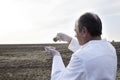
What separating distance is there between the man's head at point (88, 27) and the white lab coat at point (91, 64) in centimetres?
5

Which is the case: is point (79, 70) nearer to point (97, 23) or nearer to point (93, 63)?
point (93, 63)

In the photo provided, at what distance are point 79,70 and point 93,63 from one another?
0.14 metres

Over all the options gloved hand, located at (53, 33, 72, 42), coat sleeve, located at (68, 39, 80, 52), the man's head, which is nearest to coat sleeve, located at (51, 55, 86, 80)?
the man's head

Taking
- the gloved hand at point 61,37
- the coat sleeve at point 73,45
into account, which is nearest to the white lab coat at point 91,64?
the gloved hand at point 61,37

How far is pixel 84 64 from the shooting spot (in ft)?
11.1

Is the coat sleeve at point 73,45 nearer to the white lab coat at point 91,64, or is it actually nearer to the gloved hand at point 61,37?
the gloved hand at point 61,37

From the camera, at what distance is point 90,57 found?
3.41 metres

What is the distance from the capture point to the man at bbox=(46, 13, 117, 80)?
11.2 ft

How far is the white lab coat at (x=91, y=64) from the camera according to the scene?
3398mm

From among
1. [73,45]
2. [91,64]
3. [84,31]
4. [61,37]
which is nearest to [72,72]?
[91,64]

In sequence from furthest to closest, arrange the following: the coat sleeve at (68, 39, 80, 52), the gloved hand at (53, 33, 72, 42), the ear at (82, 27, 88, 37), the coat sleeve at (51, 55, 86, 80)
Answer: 1. the coat sleeve at (68, 39, 80, 52)
2. the gloved hand at (53, 33, 72, 42)
3. the ear at (82, 27, 88, 37)
4. the coat sleeve at (51, 55, 86, 80)

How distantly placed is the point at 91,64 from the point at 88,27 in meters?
0.32

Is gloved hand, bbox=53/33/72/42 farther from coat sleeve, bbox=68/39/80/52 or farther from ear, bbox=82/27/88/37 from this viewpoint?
ear, bbox=82/27/88/37

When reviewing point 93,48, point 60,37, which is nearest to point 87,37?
point 93,48
